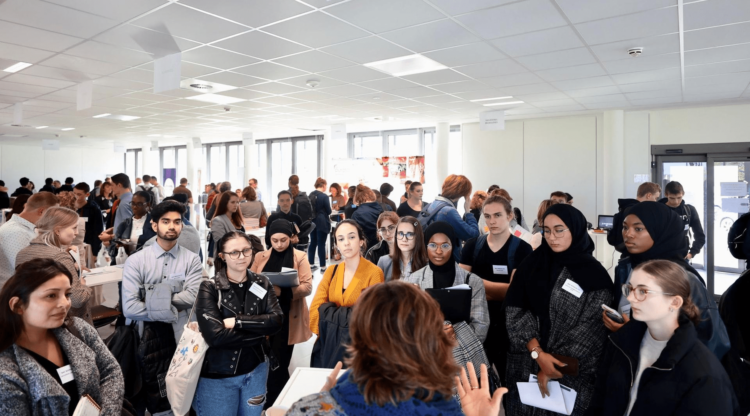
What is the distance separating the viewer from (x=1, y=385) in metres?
1.51

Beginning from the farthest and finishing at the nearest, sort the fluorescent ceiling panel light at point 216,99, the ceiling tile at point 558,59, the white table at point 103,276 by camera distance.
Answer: the fluorescent ceiling panel light at point 216,99, the ceiling tile at point 558,59, the white table at point 103,276

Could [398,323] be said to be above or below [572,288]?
above

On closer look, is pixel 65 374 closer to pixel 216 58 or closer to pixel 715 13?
pixel 216 58

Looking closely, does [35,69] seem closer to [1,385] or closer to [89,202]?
[89,202]

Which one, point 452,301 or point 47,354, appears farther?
point 452,301

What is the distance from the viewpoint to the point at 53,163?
59.5 feet

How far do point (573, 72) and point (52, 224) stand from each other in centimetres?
561

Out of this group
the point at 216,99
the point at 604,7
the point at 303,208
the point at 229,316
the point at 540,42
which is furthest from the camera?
the point at 216,99

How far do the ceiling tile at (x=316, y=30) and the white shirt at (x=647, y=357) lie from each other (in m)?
3.18

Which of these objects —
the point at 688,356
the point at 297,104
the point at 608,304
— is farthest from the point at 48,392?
the point at 297,104

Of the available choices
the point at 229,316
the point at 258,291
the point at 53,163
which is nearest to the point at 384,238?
the point at 258,291

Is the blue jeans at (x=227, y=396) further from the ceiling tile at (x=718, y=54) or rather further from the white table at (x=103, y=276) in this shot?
the ceiling tile at (x=718, y=54)

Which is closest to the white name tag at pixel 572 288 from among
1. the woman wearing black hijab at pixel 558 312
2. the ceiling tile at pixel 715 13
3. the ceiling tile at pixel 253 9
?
the woman wearing black hijab at pixel 558 312

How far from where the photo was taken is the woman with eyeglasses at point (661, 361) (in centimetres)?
149
